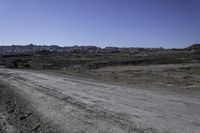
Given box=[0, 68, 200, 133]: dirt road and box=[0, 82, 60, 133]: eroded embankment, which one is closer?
box=[0, 68, 200, 133]: dirt road

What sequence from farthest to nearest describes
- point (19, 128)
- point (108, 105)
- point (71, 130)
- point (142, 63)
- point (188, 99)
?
point (142, 63) → point (188, 99) → point (108, 105) → point (19, 128) → point (71, 130)

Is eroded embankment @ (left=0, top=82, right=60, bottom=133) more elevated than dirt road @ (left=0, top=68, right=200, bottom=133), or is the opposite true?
dirt road @ (left=0, top=68, right=200, bottom=133)

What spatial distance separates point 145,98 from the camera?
1695 centimetres

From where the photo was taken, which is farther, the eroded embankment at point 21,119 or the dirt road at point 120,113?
the eroded embankment at point 21,119

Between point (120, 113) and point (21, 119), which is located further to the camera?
point (21, 119)

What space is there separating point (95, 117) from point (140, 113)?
168 centimetres

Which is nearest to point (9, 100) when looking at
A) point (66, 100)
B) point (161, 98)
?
point (66, 100)

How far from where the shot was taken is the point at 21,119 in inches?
534

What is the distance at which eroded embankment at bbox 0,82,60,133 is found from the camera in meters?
11.7

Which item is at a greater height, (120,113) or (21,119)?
(120,113)

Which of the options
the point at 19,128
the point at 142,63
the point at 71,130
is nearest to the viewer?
the point at 71,130

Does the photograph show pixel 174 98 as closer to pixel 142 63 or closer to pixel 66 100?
pixel 66 100

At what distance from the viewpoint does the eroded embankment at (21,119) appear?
38.2 ft

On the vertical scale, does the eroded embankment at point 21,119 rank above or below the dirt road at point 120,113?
below
